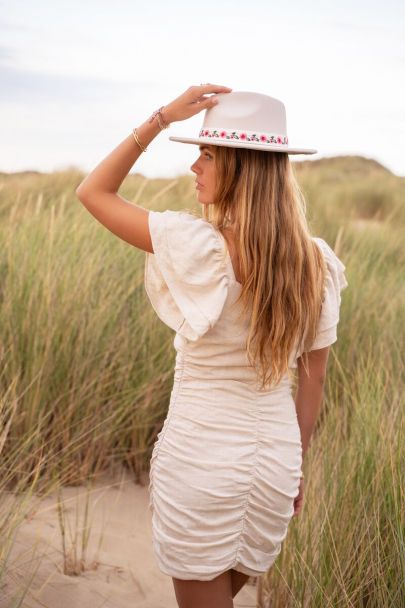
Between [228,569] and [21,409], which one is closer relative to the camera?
[228,569]

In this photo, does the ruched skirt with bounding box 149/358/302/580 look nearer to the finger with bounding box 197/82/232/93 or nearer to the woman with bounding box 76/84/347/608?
the woman with bounding box 76/84/347/608

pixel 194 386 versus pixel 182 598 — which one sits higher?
pixel 194 386

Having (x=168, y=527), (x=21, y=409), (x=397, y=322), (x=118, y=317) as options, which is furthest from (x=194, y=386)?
(x=397, y=322)

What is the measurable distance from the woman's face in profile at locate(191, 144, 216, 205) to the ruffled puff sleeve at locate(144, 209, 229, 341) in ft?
0.28

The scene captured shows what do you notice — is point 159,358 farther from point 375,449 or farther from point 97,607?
point 375,449

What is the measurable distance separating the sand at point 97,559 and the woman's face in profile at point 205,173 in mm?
1439

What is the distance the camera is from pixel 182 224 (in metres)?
2.04

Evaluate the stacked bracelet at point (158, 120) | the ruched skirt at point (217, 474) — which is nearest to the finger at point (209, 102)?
the stacked bracelet at point (158, 120)

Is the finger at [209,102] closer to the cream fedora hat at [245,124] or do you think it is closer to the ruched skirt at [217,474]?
the cream fedora hat at [245,124]

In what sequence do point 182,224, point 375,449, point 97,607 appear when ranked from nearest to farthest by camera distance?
point 182,224 → point 375,449 → point 97,607

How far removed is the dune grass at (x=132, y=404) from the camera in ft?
8.67

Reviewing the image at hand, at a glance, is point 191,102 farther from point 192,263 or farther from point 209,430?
point 209,430

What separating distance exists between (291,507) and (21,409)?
2.00 meters

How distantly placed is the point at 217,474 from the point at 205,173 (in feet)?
2.44
